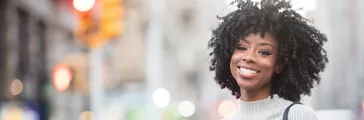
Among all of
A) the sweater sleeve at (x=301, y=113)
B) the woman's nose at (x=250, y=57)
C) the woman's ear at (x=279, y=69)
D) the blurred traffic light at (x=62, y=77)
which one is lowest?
the blurred traffic light at (x=62, y=77)

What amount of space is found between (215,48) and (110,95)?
2083 cm

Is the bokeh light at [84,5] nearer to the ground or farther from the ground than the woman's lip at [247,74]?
farther from the ground

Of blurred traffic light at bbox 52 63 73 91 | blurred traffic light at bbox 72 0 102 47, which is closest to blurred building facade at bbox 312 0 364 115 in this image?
blurred traffic light at bbox 72 0 102 47

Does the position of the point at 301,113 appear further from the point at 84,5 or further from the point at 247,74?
the point at 84,5

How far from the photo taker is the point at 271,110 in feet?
8.32

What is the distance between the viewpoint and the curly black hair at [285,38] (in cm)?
250

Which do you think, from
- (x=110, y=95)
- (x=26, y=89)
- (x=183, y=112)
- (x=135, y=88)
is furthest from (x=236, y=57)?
(x=183, y=112)

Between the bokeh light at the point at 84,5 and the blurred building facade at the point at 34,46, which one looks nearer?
the bokeh light at the point at 84,5

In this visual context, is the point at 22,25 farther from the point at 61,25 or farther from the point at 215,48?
the point at 215,48

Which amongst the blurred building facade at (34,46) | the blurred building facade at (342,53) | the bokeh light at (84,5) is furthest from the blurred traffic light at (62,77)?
the blurred building facade at (342,53)

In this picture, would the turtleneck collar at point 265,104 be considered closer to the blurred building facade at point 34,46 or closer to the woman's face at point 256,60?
the woman's face at point 256,60

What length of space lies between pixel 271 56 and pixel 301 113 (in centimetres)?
21

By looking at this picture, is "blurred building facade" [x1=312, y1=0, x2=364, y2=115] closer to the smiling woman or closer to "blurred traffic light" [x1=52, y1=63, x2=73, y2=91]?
the smiling woman

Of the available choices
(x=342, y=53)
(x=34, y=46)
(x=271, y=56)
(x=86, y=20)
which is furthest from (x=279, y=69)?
(x=34, y=46)
